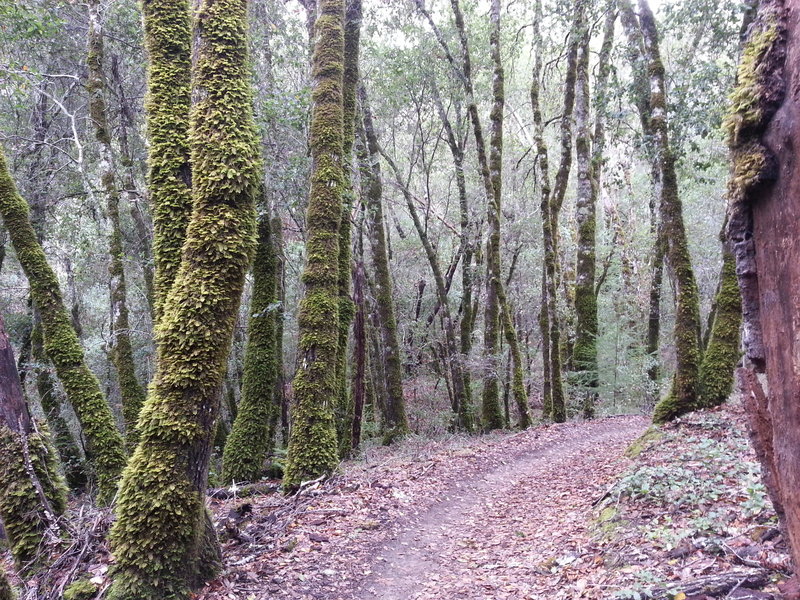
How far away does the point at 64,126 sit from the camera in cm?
1454

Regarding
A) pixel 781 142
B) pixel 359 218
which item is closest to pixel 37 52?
pixel 359 218

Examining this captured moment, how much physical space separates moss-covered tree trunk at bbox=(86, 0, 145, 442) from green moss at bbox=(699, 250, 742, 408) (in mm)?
11124

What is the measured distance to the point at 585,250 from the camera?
16.6m

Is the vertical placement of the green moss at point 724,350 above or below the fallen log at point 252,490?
above

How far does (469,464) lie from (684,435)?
430cm

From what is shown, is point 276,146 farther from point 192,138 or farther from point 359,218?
point 192,138

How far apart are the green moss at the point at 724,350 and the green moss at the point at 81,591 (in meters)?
9.04

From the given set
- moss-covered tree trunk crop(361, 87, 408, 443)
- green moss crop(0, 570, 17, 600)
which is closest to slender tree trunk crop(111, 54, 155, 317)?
moss-covered tree trunk crop(361, 87, 408, 443)

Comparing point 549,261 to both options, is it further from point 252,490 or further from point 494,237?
point 252,490

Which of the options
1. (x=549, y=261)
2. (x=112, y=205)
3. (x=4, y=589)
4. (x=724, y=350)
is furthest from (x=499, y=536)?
(x=549, y=261)

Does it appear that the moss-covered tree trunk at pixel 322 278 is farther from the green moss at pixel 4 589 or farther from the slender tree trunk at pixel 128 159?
the slender tree trunk at pixel 128 159

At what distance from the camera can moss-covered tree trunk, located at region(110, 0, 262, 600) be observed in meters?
4.45

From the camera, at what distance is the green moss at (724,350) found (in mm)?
8727

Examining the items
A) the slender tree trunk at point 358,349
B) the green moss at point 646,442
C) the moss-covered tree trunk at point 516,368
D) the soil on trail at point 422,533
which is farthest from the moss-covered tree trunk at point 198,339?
the moss-covered tree trunk at point 516,368
